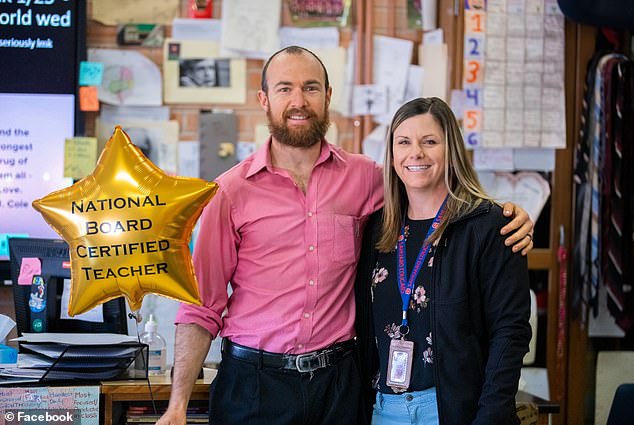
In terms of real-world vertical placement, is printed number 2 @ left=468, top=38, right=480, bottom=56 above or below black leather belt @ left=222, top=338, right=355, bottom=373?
above

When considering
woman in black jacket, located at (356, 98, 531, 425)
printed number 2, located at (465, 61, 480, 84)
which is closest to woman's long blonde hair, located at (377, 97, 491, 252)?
woman in black jacket, located at (356, 98, 531, 425)

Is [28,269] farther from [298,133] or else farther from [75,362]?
[298,133]

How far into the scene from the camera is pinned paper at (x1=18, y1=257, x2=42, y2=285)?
8.71 ft

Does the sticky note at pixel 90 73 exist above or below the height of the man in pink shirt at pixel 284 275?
above

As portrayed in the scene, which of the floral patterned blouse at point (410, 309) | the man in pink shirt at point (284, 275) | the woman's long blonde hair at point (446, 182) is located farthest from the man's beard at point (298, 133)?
the floral patterned blouse at point (410, 309)

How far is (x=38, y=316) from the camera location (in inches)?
105

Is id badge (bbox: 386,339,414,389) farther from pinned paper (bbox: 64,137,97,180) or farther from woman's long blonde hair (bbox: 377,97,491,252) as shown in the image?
pinned paper (bbox: 64,137,97,180)

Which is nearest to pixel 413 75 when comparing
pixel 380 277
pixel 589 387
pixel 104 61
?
pixel 104 61

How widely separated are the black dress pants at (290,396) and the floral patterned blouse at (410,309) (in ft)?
0.35

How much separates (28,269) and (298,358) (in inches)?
36.6

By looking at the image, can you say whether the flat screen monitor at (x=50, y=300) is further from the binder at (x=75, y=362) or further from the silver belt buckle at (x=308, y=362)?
the silver belt buckle at (x=308, y=362)

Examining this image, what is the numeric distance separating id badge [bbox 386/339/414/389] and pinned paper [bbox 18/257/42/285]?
3.79ft

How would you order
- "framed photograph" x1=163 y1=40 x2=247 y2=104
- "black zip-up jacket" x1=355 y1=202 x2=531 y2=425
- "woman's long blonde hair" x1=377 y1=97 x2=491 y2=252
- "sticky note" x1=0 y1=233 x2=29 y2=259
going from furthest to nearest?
"framed photograph" x1=163 y1=40 x2=247 y2=104, "sticky note" x1=0 y1=233 x2=29 y2=259, "woman's long blonde hair" x1=377 y1=97 x2=491 y2=252, "black zip-up jacket" x1=355 y1=202 x2=531 y2=425

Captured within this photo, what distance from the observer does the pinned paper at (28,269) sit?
8.71 feet
